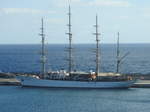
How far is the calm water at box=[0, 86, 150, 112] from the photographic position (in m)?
69.1

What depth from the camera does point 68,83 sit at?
3629 inches

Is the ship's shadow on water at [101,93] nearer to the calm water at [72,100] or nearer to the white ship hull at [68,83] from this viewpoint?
the calm water at [72,100]

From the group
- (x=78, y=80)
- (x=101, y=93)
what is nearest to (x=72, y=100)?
(x=101, y=93)

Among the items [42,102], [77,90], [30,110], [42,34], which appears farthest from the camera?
[42,34]

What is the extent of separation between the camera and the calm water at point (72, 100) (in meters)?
69.1

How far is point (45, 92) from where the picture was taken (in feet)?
286

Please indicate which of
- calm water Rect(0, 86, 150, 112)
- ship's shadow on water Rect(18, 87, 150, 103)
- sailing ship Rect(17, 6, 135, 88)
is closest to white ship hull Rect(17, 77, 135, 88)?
sailing ship Rect(17, 6, 135, 88)

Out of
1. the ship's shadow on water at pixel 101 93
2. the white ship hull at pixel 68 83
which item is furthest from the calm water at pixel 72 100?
the white ship hull at pixel 68 83

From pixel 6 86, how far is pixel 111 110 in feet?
99.9

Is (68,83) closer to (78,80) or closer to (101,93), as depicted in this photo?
(78,80)

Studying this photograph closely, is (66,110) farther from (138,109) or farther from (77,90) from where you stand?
(77,90)

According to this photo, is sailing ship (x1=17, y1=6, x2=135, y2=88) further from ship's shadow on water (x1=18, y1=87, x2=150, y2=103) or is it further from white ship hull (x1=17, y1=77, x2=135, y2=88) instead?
ship's shadow on water (x1=18, y1=87, x2=150, y2=103)

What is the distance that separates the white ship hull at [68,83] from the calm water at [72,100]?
87.6 inches

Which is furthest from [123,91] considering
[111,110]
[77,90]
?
[111,110]
